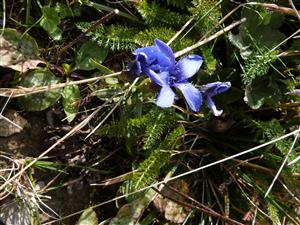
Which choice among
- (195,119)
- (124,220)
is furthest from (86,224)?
(195,119)

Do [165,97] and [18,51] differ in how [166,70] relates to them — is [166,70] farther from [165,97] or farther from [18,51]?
[18,51]

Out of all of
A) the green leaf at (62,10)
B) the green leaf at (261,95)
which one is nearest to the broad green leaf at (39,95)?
the green leaf at (62,10)

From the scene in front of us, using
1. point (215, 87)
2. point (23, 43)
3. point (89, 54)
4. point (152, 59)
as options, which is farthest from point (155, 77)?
point (23, 43)

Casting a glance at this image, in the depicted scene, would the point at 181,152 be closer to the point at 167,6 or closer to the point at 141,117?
the point at 141,117

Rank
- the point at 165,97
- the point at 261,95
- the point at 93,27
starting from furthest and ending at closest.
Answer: the point at 261,95, the point at 93,27, the point at 165,97

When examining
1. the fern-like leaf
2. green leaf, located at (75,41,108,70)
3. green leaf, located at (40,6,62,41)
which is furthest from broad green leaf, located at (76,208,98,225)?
green leaf, located at (40,6,62,41)

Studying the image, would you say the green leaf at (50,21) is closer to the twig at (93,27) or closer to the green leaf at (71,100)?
the twig at (93,27)
